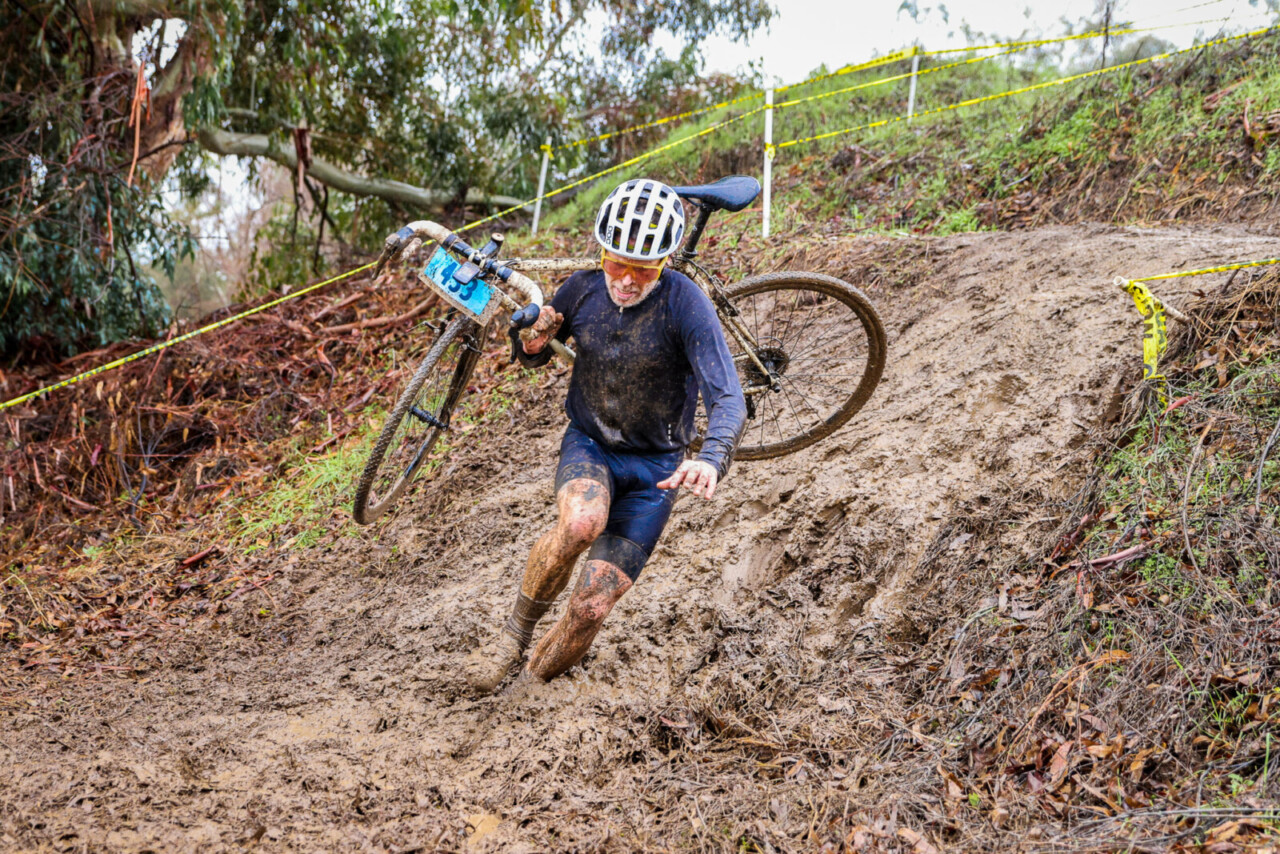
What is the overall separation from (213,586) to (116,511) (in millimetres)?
1660

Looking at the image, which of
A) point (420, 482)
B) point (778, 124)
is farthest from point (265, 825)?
point (778, 124)

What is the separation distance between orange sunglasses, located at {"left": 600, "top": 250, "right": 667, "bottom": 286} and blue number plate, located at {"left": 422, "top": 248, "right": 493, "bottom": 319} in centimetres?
53

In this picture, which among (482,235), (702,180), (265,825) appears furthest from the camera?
(482,235)

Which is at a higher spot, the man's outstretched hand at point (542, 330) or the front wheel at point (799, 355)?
the man's outstretched hand at point (542, 330)

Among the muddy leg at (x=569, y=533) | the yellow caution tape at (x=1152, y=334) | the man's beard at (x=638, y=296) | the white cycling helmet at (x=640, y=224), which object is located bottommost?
the muddy leg at (x=569, y=533)

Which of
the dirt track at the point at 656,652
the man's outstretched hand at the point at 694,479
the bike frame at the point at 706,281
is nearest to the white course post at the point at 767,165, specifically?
the dirt track at the point at 656,652

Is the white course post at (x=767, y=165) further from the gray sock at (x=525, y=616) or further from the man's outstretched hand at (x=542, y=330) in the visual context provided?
the gray sock at (x=525, y=616)

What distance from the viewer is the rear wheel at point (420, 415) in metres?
3.95

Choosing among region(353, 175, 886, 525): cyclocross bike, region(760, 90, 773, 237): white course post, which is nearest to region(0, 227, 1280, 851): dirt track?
region(353, 175, 886, 525): cyclocross bike

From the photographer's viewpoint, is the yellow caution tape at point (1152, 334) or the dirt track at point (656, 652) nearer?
the dirt track at point (656, 652)

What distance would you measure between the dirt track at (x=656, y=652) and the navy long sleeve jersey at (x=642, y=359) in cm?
103

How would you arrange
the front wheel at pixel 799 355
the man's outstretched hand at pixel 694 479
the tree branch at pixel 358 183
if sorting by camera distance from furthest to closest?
the tree branch at pixel 358 183
the front wheel at pixel 799 355
the man's outstretched hand at pixel 694 479

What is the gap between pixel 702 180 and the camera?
1073 cm

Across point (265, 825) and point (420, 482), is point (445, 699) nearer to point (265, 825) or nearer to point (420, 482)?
point (265, 825)
